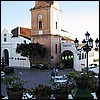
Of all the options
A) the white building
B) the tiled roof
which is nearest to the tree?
the white building

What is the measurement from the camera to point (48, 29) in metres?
17.2

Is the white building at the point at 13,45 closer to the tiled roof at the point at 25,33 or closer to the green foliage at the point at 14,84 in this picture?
the tiled roof at the point at 25,33

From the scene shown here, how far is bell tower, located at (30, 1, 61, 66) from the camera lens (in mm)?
17250

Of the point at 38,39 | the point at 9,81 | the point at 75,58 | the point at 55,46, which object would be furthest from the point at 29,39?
the point at 9,81

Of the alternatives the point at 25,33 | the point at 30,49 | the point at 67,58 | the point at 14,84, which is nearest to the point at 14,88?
the point at 14,84

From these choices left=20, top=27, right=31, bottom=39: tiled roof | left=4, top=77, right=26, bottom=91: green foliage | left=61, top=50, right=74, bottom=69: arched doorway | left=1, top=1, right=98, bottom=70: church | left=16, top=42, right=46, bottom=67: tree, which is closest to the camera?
left=4, top=77, right=26, bottom=91: green foliage

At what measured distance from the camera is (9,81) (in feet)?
8.72

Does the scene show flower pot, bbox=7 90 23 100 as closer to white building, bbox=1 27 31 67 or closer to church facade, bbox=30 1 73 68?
church facade, bbox=30 1 73 68

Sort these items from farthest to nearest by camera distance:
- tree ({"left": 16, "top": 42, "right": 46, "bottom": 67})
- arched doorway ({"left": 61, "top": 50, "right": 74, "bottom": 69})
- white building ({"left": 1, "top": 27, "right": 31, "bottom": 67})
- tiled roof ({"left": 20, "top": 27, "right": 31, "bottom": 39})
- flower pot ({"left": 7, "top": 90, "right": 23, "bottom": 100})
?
tiled roof ({"left": 20, "top": 27, "right": 31, "bottom": 39}) → white building ({"left": 1, "top": 27, "right": 31, "bottom": 67}) → arched doorway ({"left": 61, "top": 50, "right": 74, "bottom": 69}) → tree ({"left": 16, "top": 42, "right": 46, "bottom": 67}) → flower pot ({"left": 7, "top": 90, "right": 23, "bottom": 100})

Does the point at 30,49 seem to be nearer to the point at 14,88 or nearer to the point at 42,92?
the point at 14,88

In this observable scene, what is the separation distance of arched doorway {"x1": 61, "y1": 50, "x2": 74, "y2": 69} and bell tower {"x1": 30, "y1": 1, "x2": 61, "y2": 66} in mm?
541

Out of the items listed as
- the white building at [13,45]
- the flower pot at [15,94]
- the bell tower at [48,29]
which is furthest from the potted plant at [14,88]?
the white building at [13,45]

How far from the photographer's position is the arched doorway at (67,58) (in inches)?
695

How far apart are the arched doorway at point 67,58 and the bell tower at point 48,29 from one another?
1.78ft
